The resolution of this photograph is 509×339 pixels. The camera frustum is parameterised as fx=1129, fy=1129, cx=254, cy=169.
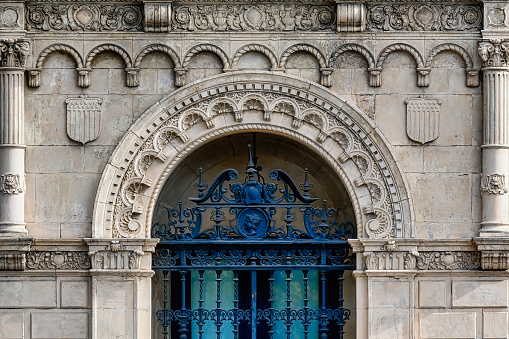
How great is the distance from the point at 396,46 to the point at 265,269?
323 centimetres

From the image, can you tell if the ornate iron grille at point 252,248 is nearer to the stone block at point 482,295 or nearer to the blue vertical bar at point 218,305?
the blue vertical bar at point 218,305

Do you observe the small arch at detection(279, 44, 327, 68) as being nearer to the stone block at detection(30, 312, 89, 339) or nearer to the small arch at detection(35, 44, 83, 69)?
the small arch at detection(35, 44, 83, 69)

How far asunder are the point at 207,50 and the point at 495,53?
11.5 feet

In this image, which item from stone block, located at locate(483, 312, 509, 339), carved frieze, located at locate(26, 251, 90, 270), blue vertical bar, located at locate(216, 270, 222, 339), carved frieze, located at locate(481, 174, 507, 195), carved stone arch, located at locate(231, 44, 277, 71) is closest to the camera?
carved frieze, located at locate(481, 174, 507, 195)

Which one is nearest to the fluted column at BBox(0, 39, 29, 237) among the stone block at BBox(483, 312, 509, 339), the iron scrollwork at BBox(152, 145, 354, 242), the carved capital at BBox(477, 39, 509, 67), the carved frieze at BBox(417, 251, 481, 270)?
the iron scrollwork at BBox(152, 145, 354, 242)

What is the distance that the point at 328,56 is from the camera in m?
13.9

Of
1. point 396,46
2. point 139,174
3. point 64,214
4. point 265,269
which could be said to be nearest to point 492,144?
point 396,46

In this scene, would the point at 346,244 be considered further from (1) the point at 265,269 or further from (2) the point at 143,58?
(2) the point at 143,58

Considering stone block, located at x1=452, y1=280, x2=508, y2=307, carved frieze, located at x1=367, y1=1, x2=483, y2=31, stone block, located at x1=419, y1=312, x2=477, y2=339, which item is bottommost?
stone block, located at x1=419, y1=312, x2=477, y2=339

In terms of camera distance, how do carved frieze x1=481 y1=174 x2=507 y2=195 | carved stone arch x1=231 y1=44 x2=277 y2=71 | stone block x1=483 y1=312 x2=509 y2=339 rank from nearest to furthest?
1. carved frieze x1=481 y1=174 x2=507 y2=195
2. stone block x1=483 y1=312 x2=509 y2=339
3. carved stone arch x1=231 y1=44 x2=277 y2=71

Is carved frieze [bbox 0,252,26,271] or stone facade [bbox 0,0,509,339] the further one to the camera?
stone facade [bbox 0,0,509,339]

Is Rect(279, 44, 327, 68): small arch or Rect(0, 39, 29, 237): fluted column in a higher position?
Rect(279, 44, 327, 68): small arch

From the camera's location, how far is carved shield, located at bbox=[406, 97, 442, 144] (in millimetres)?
13852

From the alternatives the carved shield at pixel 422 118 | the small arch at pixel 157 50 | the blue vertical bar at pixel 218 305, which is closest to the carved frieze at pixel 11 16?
the small arch at pixel 157 50
